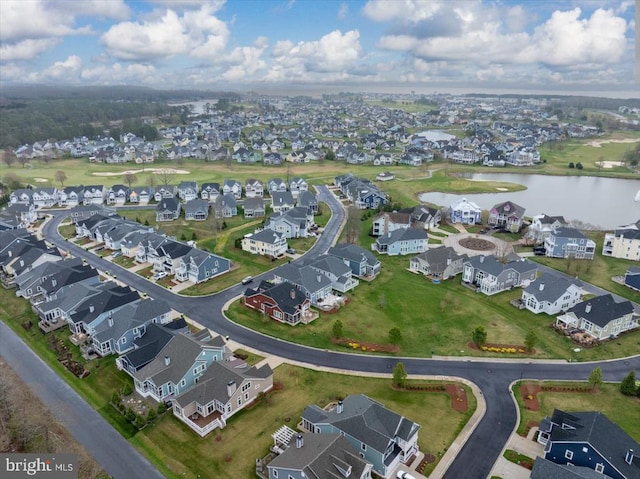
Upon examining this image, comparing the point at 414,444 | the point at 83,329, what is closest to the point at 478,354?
the point at 414,444

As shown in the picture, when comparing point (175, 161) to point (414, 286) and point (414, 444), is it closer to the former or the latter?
point (414, 286)

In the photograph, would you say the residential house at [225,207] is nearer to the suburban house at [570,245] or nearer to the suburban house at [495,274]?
the suburban house at [495,274]

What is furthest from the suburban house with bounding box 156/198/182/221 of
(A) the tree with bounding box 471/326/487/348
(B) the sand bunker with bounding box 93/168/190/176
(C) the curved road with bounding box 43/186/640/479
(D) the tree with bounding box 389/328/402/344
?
(A) the tree with bounding box 471/326/487/348

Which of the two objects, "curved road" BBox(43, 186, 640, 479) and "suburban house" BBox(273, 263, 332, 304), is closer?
"curved road" BBox(43, 186, 640, 479)

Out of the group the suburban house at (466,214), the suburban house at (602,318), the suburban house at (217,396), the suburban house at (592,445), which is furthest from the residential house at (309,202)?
the suburban house at (592,445)

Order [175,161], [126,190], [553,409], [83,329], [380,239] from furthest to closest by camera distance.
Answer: [175,161] < [126,190] < [380,239] < [83,329] < [553,409]

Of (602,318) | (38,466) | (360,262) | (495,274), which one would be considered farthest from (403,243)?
(38,466)

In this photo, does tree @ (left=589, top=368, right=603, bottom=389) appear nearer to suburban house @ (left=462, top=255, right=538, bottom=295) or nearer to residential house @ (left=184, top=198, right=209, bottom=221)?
suburban house @ (left=462, top=255, right=538, bottom=295)
